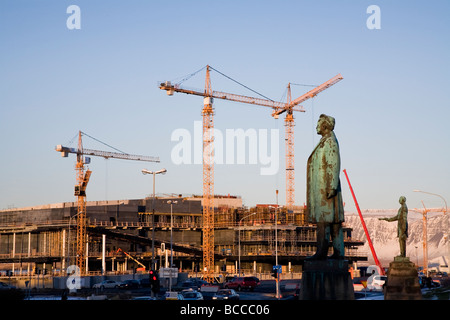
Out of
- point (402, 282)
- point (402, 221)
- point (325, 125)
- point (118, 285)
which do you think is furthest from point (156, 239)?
point (325, 125)

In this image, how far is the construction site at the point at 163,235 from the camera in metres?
123

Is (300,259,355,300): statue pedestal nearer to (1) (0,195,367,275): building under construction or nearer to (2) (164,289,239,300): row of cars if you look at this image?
(2) (164,289,239,300): row of cars

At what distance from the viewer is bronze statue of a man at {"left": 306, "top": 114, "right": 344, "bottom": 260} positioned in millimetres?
15609

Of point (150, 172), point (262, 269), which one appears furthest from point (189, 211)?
point (150, 172)

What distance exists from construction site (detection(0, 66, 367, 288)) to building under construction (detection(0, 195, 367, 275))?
0.63 ft

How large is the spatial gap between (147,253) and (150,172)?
8217 cm

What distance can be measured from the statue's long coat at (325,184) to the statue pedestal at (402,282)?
30.7ft

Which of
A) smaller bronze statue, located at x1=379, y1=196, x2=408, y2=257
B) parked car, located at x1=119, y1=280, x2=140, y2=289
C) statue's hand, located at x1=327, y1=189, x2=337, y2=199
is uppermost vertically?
statue's hand, located at x1=327, y1=189, x2=337, y2=199

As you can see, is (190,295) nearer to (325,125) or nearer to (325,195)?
(325,125)

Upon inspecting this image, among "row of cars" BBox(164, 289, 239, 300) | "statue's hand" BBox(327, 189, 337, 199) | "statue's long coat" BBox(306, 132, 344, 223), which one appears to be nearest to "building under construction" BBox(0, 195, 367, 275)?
"row of cars" BBox(164, 289, 239, 300)

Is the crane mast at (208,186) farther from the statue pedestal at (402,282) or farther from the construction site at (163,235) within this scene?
the statue pedestal at (402,282)

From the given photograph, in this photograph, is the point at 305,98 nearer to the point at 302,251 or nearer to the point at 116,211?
the point at 302,251

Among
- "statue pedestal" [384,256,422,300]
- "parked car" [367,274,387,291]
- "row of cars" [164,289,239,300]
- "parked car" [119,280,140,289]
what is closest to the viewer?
"statue pedestal" [384,256,422,300]
